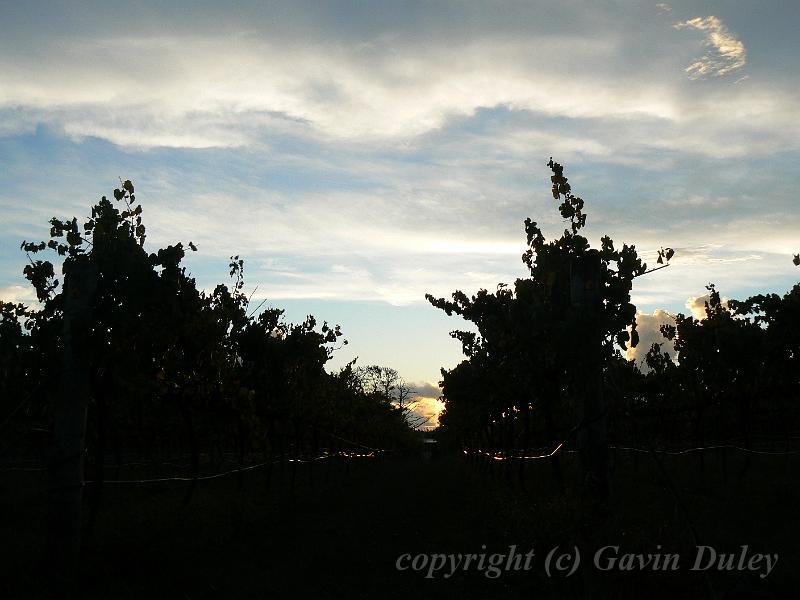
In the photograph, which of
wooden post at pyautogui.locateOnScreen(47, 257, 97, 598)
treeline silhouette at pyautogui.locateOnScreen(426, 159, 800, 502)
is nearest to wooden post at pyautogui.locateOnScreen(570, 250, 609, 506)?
treeline silhouette at pyautogui.locateOnScreen(426, 159, 800, 502)

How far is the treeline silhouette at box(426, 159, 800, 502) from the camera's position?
7.72 metres

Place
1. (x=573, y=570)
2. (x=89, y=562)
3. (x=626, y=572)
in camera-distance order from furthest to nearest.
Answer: (x=89, y=562), (x=573, y=570), (x=626, y=572)

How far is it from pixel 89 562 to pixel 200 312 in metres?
5.09

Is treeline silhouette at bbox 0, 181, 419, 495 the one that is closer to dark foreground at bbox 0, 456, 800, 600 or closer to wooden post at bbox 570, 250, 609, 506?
dark foreground at bbox 0, 456, 800, 600

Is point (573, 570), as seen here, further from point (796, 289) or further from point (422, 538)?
point (796, 289)

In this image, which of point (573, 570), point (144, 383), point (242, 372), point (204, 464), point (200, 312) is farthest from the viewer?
point (204, 464)

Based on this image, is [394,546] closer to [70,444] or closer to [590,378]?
[590,378]

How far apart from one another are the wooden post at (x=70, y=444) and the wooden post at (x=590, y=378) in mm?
5520

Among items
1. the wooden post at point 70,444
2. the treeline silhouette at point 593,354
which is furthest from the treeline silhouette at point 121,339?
the treeline silhouette at point 593,354

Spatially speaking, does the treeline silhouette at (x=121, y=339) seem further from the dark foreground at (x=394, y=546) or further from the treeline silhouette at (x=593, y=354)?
the treeline silhouette at (x=593, y=354)

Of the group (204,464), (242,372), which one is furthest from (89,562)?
(204,464)

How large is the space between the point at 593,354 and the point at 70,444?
5875 mm

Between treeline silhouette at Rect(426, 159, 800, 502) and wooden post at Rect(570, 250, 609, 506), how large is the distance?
0.01 meters

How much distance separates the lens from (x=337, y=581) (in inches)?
368
